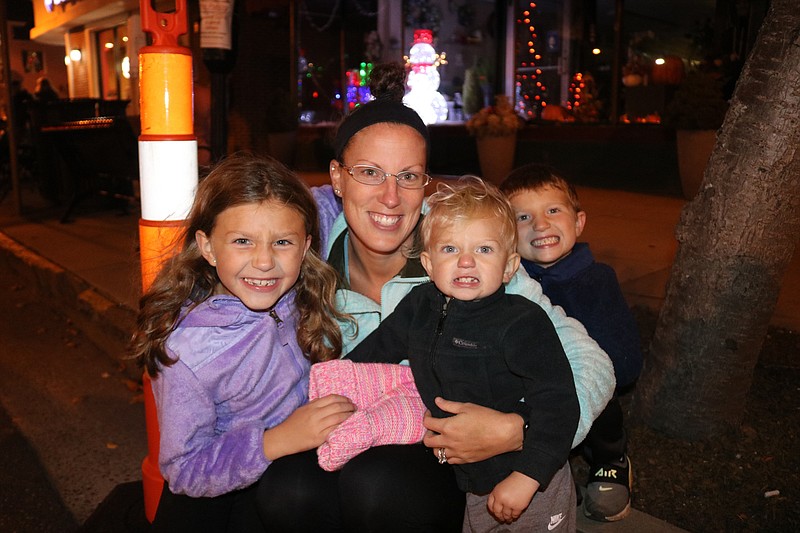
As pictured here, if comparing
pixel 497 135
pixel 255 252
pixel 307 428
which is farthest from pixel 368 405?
pixel 497 135

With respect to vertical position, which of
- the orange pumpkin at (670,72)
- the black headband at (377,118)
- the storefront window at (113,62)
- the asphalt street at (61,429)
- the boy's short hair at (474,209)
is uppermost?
the storefront window at (113,62)

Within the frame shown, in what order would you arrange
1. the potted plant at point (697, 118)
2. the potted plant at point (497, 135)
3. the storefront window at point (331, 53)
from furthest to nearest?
the storefront window at point (331, 53) → the potted plant at point (497, 135) → the potted plant at point (697, 118)

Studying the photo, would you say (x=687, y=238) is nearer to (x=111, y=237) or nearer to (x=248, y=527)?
(x=248, y=527)

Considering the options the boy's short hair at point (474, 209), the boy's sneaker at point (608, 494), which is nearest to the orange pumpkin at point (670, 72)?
the boy's sneaker at point (608, 494)

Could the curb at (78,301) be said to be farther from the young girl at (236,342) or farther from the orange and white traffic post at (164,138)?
the young girl at (236,342)

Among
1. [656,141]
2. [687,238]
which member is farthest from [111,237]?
[656,141]

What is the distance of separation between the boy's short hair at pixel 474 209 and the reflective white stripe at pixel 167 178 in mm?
818

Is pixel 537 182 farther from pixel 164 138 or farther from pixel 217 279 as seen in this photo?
pixel 164 138

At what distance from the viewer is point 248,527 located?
6.76 ft

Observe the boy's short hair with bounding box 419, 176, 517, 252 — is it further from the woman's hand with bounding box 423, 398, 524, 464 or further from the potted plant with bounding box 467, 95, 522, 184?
the potted plant with bounding box 467, 95, 522, 184

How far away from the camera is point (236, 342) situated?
202 centimetres

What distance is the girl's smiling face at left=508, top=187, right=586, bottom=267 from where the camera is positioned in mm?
2369

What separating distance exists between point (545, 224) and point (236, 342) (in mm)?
1077

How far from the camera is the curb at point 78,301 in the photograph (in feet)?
14.9
